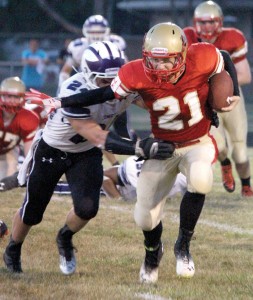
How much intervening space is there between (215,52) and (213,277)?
1.15 m

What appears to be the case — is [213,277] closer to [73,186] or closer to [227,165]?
[73,186]

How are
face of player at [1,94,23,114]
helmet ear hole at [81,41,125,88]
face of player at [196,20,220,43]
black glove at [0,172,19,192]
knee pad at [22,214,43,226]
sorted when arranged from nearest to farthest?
1. helmet ear hole at [81,41,125,88]
2. knee pad at [22,214,43,226]
3. face of player at [1,94,23,114]
4. face of player at [196,20,220,43]
5. black glove at [0,172,19,192]

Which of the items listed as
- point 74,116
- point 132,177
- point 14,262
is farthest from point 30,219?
point 132,177

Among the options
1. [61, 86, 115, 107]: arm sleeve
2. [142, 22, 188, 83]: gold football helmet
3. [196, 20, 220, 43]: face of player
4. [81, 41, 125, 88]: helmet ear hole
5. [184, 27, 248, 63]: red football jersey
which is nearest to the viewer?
[142, 22, 188, 83]: gold football helmet

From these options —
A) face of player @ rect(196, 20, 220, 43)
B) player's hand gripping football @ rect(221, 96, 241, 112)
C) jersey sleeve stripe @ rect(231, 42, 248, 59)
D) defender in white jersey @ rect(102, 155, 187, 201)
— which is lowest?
defender in white jersey @ rect(102, 155, 187, 201)

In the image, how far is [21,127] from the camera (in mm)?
7879

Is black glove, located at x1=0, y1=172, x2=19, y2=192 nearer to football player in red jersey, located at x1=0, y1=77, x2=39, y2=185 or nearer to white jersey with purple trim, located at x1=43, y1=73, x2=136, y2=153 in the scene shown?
football player in red jersey, located at x1=0, y1=77, x2=39, y2=185

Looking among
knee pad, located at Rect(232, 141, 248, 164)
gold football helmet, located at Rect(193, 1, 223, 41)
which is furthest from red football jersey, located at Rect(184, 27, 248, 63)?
knee pad, located at Rect(232, 141, 248, 164)

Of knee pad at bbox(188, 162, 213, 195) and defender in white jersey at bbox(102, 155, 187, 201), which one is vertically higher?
knee pad at bbox(188, 162, 213, 195)

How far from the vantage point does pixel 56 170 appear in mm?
5211

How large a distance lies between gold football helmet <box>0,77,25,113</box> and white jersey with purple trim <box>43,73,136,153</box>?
247cm

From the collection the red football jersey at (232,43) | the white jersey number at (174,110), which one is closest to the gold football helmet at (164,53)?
the white jersey number at (174,110)

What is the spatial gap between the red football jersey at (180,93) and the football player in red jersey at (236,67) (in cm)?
287

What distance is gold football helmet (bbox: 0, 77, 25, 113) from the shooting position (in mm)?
7816
